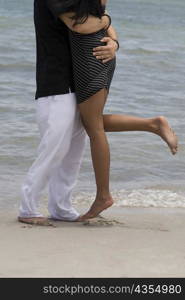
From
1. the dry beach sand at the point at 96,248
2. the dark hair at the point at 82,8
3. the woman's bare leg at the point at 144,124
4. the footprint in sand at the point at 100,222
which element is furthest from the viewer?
the footprint in sand at the point at 100,222

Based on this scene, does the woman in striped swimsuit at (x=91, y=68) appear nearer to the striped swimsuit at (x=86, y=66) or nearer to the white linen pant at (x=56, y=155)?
the striped swimsuit at (x=86, y=66)

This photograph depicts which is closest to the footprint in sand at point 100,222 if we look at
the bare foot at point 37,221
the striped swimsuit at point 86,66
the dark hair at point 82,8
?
the bare foot at point 37,221

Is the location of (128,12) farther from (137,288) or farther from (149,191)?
(137,288)

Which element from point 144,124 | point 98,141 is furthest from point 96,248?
point 144,124

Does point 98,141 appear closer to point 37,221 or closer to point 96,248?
point 37,221

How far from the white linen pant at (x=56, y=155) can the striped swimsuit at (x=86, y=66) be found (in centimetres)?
11

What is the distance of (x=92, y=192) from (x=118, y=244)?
5.80 ft

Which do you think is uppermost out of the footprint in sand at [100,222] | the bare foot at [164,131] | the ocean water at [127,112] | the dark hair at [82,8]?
the dark hair at [82,8]

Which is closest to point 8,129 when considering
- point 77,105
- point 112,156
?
point 112,156

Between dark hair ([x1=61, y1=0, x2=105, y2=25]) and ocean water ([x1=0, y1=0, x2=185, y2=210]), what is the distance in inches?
65.3

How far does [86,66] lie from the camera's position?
4621 millimetres

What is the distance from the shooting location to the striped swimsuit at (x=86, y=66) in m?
4.59

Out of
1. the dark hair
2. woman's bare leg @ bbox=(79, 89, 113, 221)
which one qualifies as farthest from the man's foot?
the dark hair

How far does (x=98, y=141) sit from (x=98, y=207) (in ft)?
1.45
